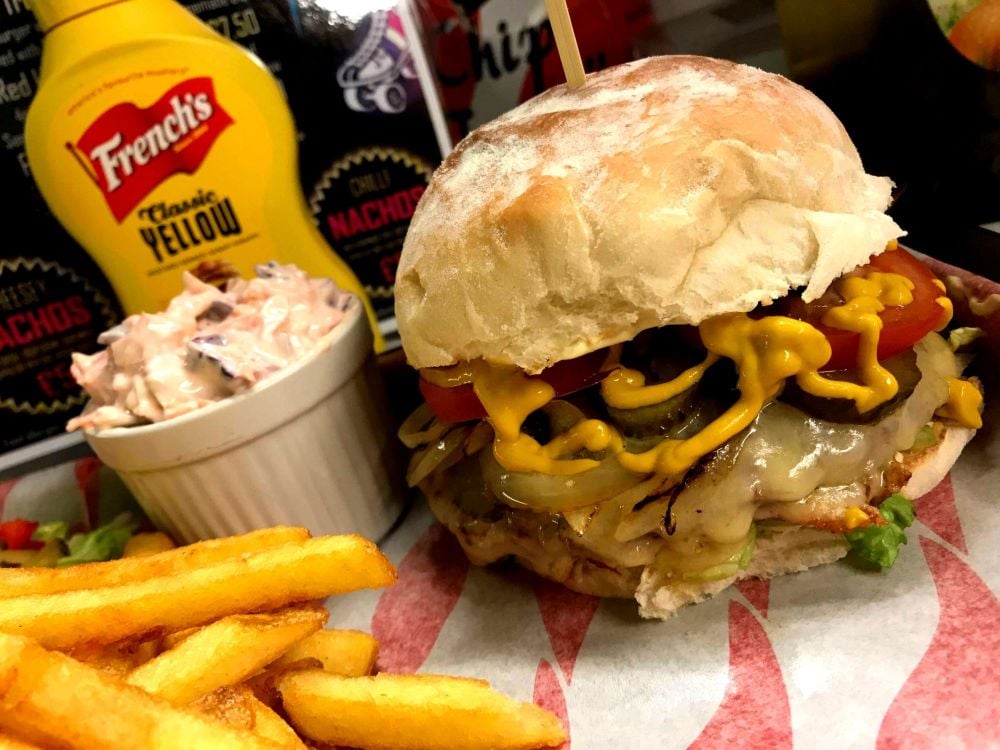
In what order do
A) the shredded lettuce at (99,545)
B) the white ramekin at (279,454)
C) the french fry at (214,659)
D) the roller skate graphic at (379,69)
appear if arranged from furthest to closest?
the roller skate graphic at (379,69) < the shredded lettuce at (99,545) < the white ramekin at (279,454) < the french fry at (214,659)

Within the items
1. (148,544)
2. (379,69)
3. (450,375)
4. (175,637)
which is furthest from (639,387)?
(379,69)

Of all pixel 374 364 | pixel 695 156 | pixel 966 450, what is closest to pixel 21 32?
pixel 374 364

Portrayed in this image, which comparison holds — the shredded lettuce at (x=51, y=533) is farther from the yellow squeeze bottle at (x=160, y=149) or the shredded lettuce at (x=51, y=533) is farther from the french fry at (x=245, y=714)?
the french fry at (x=245, y=714)

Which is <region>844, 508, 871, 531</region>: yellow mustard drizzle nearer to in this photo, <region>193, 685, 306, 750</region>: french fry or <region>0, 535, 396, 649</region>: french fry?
<region>0, 535, 396, 649</region>: french fry

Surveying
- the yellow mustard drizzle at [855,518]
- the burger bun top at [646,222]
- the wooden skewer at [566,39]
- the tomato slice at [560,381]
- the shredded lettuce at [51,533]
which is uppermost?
the wooden skewer at [566,39]

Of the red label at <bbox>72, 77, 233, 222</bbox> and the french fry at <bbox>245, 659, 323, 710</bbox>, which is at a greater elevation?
the red label at <bbox>72, 77, 233, 222</bbox>

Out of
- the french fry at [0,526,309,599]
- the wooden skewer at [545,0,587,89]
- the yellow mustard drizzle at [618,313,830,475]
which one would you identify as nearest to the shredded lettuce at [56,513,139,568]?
the french fry at [0,526,309,599]

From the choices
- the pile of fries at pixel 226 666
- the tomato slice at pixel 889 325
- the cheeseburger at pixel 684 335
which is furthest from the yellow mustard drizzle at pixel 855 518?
A: the pile of fries at pixel 226 666

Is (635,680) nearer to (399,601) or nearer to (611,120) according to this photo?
(399,601)
